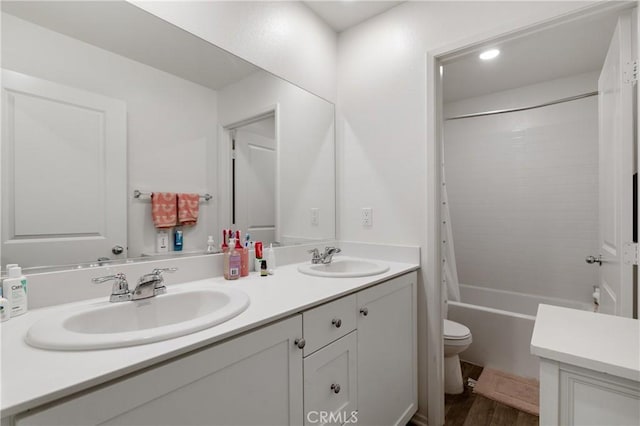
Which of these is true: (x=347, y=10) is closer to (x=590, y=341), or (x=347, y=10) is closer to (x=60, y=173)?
(x=60, y=173)

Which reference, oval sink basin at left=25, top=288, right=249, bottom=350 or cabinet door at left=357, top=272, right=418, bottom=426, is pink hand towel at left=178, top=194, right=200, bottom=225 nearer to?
oval sink basin at left=25, top=288, right=249, bottom=350

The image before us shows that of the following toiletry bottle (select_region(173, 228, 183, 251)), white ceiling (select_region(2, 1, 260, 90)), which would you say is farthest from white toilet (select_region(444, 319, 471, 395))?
white ceiling (select_region(2, 1, 260, 90))

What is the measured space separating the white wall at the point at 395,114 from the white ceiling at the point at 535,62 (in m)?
0.26

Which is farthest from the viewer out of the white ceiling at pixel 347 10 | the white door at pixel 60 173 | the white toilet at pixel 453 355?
the white toilet at pixel 453 355

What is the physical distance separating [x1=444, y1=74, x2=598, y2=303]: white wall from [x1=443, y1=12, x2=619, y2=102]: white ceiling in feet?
0.57

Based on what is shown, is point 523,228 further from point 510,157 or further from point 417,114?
point 417,114

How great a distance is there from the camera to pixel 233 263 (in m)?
1.32

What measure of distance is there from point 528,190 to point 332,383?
277cm

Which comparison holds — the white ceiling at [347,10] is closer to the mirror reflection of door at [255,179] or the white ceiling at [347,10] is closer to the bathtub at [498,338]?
the mirror reflection of door at [255,179]

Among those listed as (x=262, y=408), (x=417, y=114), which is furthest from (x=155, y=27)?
(x=262, y=408)

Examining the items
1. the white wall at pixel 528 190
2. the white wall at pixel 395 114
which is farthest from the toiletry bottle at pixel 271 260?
the white wall at pixel 528 190

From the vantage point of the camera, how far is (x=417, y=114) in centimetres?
168

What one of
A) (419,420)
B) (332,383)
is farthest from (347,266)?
(419,420)

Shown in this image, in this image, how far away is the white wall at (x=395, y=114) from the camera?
1.59 metres
